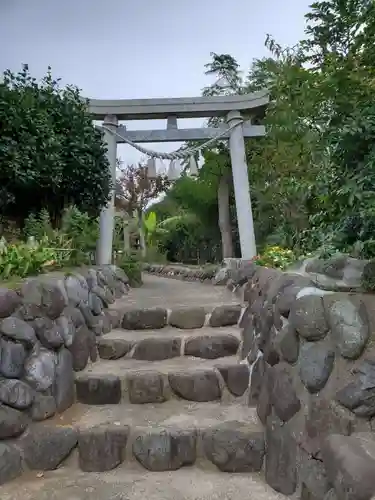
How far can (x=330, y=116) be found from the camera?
2.21 m

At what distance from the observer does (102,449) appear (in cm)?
233

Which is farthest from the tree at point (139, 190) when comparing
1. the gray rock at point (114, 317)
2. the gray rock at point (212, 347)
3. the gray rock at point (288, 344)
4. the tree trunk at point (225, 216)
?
the gray rock at point (288, 344)

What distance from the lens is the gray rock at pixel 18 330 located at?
2443 mm

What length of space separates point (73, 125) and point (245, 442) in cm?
Result: 358

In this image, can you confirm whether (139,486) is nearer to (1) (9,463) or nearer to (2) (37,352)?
(1) (9,463)

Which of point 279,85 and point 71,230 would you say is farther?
point 71,230

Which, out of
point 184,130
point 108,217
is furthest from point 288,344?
point 184,130

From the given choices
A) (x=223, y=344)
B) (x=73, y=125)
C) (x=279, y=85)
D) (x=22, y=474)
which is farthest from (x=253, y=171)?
(x=22, y=474)

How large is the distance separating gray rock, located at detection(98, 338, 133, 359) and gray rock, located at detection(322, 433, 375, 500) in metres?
1.96

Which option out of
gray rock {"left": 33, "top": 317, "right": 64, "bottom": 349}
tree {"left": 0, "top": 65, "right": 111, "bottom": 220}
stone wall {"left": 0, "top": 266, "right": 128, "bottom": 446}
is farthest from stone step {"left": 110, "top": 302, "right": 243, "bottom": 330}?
tree {"left": 0, "top": 65, "right": 111, "bottom": 220}

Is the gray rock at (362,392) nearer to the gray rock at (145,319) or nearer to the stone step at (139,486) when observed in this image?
the stone step at (139,486)

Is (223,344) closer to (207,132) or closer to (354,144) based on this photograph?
(354,144)

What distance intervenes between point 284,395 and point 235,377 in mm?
759

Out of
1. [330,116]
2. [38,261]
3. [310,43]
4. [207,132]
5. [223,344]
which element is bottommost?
[223,344]
